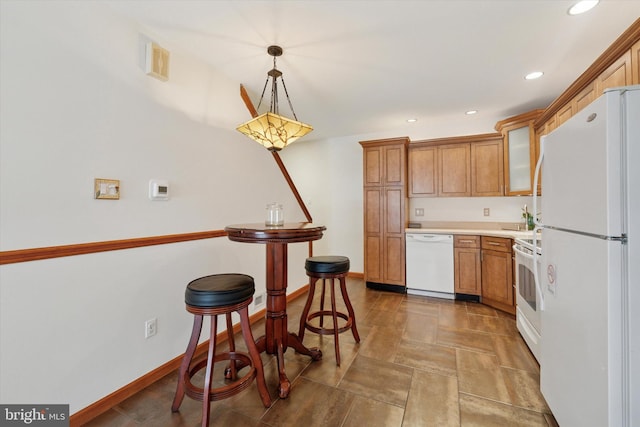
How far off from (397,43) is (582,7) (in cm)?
112

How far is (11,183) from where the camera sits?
3.92 ft

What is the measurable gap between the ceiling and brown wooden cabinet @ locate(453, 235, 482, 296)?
1725 mm

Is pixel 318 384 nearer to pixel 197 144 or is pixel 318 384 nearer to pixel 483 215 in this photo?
pixel 197 144

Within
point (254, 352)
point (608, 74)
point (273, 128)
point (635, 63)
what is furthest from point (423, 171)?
point (254, 352)

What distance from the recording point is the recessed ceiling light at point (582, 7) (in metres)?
1.55

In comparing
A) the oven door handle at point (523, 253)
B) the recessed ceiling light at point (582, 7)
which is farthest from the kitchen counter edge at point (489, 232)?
the recessed ceiling light at point (582, 7)

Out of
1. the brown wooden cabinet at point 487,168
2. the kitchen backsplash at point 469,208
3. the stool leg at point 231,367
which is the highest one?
the brown wooden cabinet at point 487,168

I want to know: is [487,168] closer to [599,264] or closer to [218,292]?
[599,264]

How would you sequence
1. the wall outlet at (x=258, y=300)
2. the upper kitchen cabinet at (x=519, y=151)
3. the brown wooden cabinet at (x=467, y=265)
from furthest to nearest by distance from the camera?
the brown wooden cabinet at (x=467, y=265) < the upper kitchen cabinet at (x=519, y=151) < the wall outlet at (x=258, y=300)

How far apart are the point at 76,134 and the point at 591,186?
251 cm

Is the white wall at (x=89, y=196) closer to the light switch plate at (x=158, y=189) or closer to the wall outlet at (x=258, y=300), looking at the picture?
the light switch plate at (x=158, y=189)

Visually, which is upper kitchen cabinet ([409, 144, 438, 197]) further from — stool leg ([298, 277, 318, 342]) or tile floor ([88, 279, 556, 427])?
stool leg ([298, 277, 318, 342])

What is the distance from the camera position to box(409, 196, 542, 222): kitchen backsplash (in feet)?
11.3

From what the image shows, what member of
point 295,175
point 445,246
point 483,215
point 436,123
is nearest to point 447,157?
point 436,123
